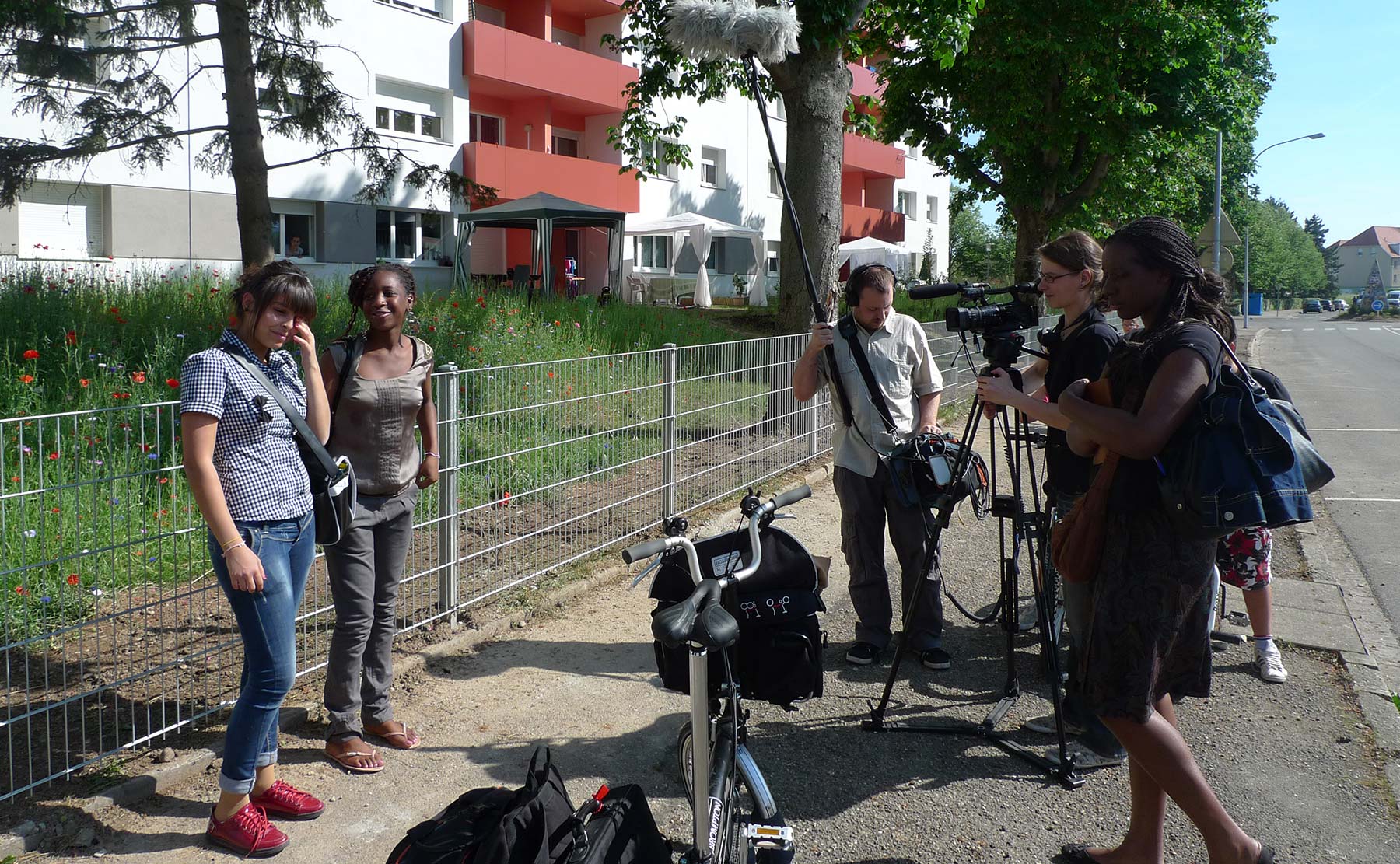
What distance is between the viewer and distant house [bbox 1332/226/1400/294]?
552ft

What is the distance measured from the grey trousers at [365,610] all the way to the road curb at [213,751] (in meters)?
0.28

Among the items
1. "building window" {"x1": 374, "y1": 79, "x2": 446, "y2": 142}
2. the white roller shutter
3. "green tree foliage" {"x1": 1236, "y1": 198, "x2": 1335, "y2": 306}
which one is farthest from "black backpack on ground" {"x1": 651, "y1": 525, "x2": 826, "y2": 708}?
"green tree foliage" {"x1": 1236, "y1": 198, "x2": 1335, "y2": 306}

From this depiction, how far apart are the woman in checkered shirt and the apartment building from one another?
11.2m

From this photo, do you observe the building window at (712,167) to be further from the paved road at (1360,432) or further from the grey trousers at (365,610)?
the grey trousers at (365,610)

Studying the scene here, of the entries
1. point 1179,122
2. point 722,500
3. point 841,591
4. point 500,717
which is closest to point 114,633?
point 500,717

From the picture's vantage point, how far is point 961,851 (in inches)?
140

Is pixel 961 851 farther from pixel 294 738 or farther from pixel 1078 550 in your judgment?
pixel 294 738

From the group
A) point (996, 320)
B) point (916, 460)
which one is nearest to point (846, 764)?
point (916, 460)

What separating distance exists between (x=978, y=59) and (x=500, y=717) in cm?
2097

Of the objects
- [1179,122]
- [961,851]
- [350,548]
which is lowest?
[961,851]

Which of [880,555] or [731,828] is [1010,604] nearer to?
[880,555]

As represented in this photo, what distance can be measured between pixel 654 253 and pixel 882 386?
1108 inches

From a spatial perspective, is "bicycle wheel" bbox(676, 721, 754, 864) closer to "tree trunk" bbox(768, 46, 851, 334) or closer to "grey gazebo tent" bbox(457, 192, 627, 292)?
"tree trunk" bbox(768, 46, 851, 334)

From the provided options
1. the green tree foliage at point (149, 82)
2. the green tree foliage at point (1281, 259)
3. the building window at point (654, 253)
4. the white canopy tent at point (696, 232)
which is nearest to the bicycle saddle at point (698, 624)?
the green tree foliage at point (149, 82)
